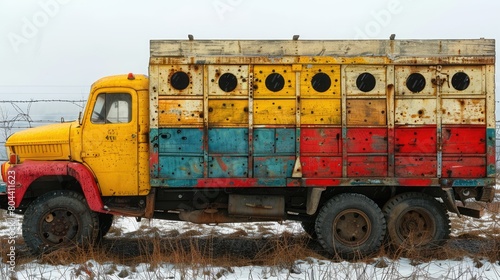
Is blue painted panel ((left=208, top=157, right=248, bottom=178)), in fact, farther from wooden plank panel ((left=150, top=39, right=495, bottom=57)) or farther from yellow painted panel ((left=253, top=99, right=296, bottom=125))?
wooden plank panel ((left=150, top=39, right=495, bottom=57))

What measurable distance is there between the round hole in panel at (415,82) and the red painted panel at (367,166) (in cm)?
111

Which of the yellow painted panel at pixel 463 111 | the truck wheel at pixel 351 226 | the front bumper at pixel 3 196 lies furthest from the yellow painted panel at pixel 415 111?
the front bumper at pixel 3 196

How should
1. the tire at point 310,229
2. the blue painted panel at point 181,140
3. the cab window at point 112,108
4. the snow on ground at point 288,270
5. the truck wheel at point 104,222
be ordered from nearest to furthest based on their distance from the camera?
the snow on ground at point 288,270 < the blue painted panel at point 181,140 < the cab window at point 112,108 < the truck wheel at point 104,222 < the tire at point 310,229

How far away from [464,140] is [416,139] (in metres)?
0.70

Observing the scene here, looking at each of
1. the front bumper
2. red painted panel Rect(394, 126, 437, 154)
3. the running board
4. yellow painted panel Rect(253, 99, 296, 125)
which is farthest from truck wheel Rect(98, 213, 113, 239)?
the running board

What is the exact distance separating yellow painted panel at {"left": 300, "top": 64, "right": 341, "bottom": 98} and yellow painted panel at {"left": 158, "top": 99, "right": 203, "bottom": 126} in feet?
5.21

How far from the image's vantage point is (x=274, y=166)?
21.0ft

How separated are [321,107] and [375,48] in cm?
119

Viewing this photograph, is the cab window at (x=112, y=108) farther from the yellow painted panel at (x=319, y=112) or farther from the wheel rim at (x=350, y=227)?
the wheel rim at (x=350, y=227)

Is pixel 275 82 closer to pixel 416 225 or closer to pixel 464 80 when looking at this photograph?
pixel 464 80

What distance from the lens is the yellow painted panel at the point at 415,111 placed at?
645 cm

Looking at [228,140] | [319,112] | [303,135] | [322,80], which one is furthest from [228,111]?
[322,80]

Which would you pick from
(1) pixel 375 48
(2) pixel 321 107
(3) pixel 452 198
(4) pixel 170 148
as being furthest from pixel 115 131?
(3) pixel 452 198

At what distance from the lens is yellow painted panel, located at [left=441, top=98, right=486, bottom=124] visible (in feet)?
21.1
